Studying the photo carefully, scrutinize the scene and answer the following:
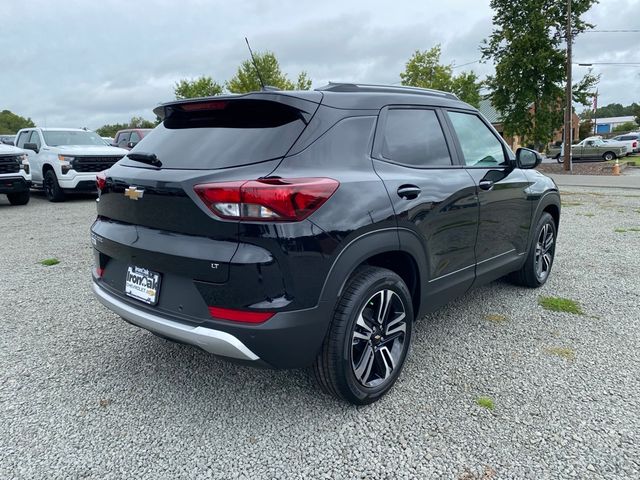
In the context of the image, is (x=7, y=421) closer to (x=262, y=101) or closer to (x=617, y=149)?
(x=262, y=101)

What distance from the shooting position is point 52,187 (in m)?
12.0

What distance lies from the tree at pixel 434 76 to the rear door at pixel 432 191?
30.3m

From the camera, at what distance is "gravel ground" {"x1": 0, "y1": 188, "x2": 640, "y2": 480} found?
7.47 ft

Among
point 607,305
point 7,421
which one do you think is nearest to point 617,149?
point 607,305

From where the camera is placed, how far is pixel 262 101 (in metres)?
2.56

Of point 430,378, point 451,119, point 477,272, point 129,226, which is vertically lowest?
point 430,378

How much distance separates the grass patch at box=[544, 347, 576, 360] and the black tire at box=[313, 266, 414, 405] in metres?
1.20

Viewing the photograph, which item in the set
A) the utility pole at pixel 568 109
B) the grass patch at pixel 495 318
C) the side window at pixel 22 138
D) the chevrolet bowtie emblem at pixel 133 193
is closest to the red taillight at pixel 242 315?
the chevrolet bowtie emblem at pixel 133 193

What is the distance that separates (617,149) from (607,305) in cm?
3059

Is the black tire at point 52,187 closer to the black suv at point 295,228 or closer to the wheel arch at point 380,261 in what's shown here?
the black suv at point 295,228

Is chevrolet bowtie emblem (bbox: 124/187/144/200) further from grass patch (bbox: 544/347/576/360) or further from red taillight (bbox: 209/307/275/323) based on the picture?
grass patch (bbox: 544/347/576/360)

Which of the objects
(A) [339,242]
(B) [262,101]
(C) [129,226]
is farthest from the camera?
(C) [129,226]

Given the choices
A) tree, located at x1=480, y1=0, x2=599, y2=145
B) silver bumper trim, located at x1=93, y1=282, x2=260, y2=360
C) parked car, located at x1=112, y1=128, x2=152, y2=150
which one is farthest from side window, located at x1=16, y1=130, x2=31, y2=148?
tree, located at x1=480, y1=0, x2=599, y2=145

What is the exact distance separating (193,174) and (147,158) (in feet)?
1.94
